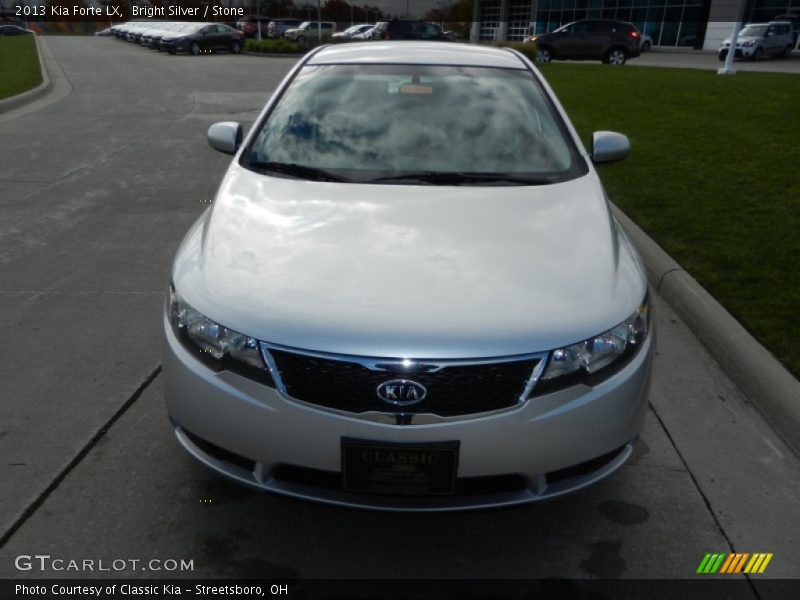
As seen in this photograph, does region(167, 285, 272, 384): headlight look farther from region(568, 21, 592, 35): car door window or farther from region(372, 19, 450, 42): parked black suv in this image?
region(372, 19, 450, 42): parked black suv

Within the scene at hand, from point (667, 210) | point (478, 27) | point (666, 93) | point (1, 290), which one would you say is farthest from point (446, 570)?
point (478, 27)

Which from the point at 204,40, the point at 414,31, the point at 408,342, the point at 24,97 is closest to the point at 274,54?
the point at 204,40

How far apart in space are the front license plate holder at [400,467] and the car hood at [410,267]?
0.95 ft

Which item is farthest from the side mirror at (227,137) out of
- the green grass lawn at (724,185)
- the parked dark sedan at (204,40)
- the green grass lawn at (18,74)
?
the parked dark sedan at (204,40)

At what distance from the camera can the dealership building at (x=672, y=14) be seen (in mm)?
34375

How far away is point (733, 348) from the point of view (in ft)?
12.3

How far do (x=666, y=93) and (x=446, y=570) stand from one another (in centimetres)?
1322

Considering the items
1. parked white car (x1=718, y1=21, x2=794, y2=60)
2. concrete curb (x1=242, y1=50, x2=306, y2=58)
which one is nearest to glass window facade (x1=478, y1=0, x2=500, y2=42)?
concrete curb (x1=242, y1=50, x2=306, y2=58)

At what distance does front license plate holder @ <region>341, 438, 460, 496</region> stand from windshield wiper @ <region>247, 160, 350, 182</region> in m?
1.44

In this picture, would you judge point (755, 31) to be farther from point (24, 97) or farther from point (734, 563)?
point (734, 563)

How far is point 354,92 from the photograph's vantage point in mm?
3684

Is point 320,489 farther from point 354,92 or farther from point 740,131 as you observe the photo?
point 740,131

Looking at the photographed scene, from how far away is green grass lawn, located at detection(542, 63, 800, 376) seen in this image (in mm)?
4418

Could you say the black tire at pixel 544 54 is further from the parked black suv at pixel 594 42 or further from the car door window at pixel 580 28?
the car door window at pixel 580 28
